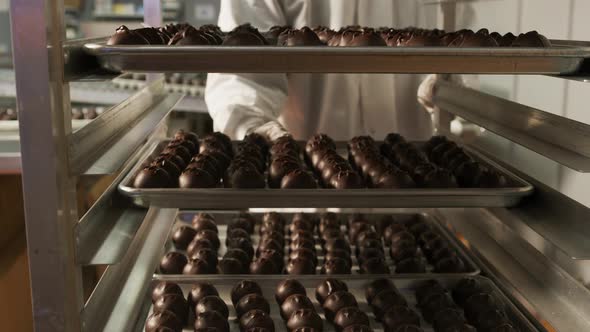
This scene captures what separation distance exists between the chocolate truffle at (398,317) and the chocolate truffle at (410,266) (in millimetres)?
330

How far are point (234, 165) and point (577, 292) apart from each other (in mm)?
813

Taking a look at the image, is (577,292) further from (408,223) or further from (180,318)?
(408,223)

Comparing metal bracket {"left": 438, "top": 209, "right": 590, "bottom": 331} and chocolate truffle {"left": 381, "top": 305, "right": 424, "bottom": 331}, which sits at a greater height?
metal bracket {"left": 438, "top": 209, "right": 590, "bottom": 331}

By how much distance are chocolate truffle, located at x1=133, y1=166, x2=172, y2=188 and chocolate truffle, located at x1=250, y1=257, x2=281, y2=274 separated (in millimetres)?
432

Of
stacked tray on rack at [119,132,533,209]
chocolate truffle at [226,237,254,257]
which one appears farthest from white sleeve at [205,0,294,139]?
chocolate truffle at [226,237,254,257]

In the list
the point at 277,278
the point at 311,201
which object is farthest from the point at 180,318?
the point at 311,201

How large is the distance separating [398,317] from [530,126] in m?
0.53

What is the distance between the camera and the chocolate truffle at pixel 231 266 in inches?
77.2

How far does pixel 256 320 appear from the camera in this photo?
1628 mm

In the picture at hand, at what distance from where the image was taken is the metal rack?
113 cm

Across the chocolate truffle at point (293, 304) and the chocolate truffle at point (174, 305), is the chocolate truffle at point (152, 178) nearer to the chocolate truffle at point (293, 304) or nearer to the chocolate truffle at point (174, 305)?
the chocolate truffle at point (174, 305)

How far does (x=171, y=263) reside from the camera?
198cm

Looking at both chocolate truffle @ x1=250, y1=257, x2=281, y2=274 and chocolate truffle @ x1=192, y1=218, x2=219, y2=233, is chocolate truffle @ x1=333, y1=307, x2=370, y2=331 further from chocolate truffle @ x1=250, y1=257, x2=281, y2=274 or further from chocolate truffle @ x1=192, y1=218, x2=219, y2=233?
chocolate truffle @ x1=192, y1=218, x2=219, y2=233

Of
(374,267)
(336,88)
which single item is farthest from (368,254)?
(336,88)
